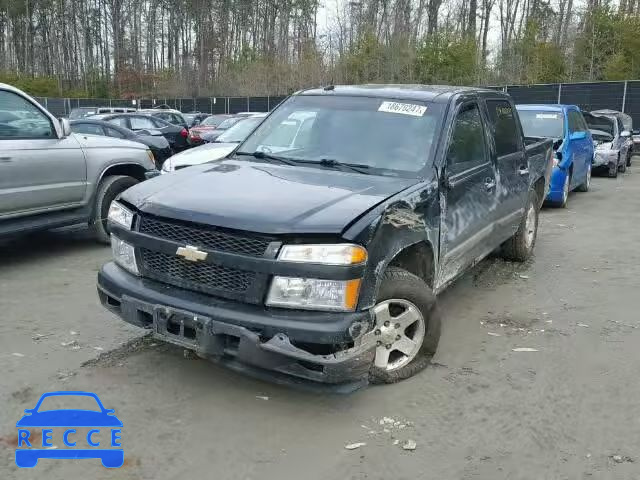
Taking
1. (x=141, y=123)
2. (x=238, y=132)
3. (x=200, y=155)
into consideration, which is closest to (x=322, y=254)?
(x=200, y=155)

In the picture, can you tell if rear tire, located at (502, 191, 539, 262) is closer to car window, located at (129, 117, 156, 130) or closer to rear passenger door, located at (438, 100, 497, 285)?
rear passenger door, located at (438, 100, 497, 285)

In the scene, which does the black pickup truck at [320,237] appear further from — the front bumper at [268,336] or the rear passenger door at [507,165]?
the rear passenger door at [507,165]

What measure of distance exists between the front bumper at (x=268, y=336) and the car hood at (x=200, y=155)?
557 cm

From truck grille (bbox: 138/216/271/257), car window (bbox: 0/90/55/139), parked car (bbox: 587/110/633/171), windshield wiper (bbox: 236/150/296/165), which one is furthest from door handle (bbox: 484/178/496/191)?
parked car (bbox: 587/110/633/171)

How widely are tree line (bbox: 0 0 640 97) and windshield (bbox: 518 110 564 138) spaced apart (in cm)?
2327

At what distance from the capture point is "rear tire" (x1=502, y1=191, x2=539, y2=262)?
22.0 feet

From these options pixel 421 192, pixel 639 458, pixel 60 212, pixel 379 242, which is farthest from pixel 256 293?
pixel 60 212

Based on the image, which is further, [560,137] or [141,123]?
[141,123]

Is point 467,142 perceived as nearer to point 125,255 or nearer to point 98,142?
point 125,255

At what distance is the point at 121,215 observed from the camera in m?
3.85

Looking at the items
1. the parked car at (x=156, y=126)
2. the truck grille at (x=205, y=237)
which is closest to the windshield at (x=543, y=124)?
the truck grille at (x=205, y=237)

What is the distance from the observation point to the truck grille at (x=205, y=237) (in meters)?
3.26

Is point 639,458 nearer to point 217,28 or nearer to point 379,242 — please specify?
point 379,242

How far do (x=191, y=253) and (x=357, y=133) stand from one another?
5.77ft
